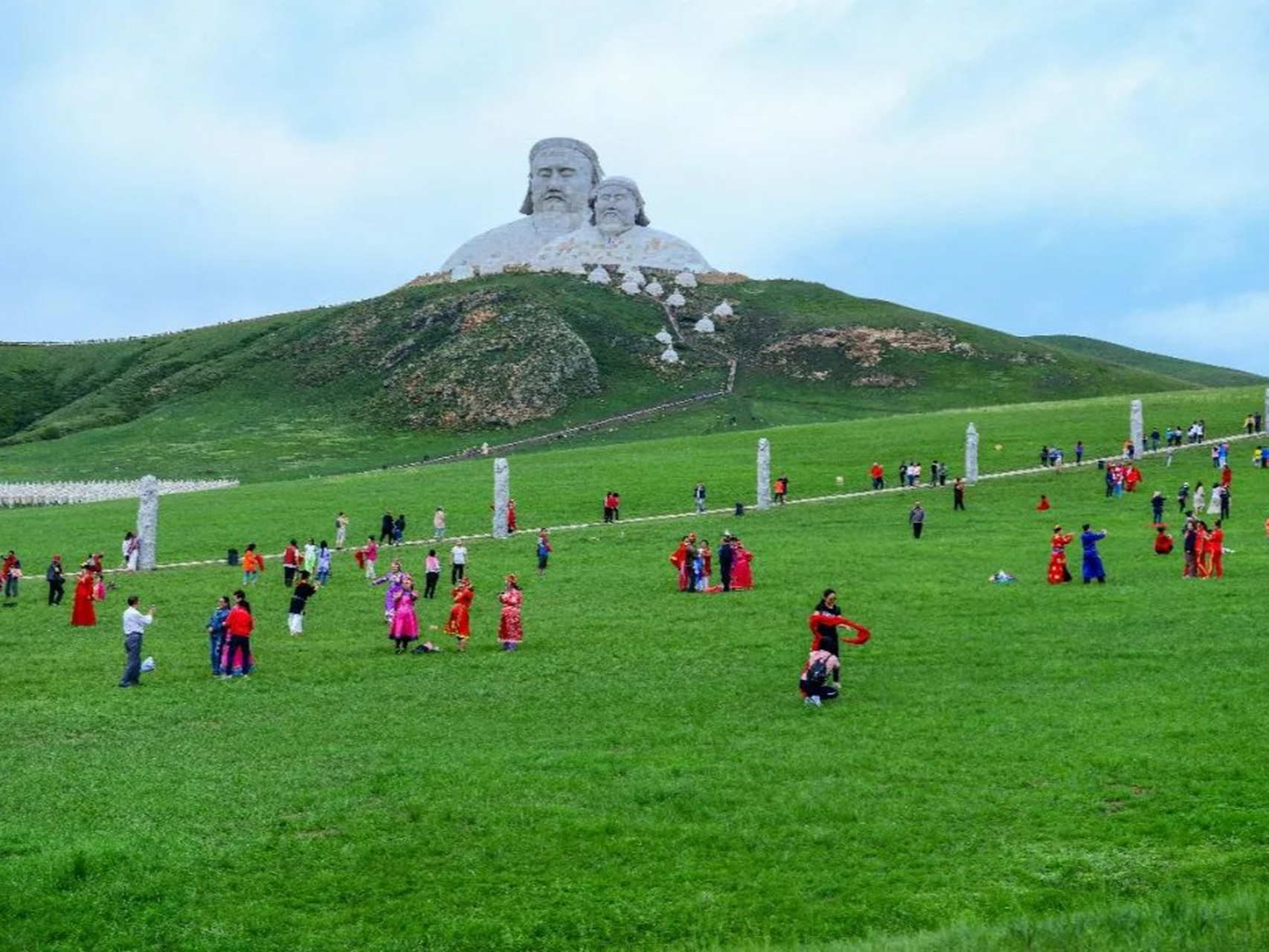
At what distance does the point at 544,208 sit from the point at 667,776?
127248 mm

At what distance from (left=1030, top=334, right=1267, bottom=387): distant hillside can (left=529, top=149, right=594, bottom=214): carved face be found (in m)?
59.8

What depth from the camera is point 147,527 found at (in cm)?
4316

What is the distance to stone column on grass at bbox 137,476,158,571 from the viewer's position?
42969 mm

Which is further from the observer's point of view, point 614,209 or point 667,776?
point 614,209

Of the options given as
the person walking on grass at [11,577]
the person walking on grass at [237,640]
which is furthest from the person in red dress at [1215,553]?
the person walking on grass at [11,577]

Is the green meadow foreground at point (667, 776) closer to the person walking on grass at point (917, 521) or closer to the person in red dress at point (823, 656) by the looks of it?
the person in red dress at point (823, 656)

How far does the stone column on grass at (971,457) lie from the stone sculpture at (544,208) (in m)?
87.1

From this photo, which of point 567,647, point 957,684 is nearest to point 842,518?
point 567,647

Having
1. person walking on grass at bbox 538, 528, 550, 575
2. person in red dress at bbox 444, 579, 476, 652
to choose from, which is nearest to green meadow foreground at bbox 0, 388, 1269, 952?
person in red dress at bbox 444, 579, 476, 652

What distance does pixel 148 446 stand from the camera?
94.8 m

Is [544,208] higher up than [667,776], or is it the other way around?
[544,208]

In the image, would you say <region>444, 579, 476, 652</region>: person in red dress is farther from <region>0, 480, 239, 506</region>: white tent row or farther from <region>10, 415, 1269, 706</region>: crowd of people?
<region>0, 480, 239, 506</region>: white tent row

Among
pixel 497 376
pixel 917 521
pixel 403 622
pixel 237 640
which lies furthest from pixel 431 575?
pixel 497 376

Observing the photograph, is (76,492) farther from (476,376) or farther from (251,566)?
(476,376)
